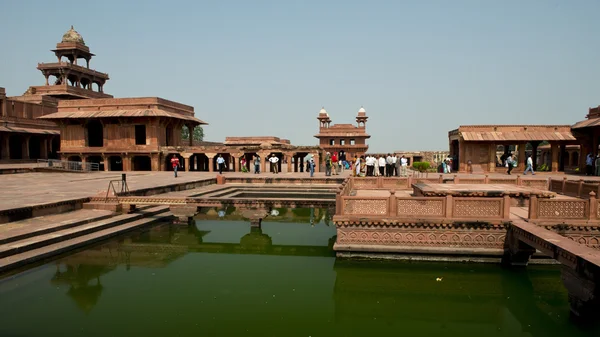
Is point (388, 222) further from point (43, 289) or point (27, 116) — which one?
point (27, 116)

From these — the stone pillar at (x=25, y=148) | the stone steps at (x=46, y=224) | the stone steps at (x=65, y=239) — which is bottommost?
the stone steps at (x=65, y=239)

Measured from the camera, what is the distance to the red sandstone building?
46.2m

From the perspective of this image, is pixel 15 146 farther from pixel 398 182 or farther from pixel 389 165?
pixel 398 182

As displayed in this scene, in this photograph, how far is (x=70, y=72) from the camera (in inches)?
1491

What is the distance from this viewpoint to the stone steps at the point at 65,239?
7426 mm

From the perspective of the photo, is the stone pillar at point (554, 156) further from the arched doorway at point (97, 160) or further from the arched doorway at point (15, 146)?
the arched doorway at point (15, 146)

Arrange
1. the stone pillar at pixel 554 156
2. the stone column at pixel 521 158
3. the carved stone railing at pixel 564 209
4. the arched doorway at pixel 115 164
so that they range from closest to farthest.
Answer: the carved stone railing at pixel 564 209, the stone pillar at pixel 554 156, the stone column at pixel 521 158, the arched doorway at pixel 115 164

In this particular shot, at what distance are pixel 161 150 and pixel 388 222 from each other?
76.9ft

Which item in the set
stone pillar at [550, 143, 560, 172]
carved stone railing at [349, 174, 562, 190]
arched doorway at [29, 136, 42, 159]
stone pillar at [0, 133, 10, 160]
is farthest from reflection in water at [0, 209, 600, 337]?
arched doorway at [29, 136, 42, 159]

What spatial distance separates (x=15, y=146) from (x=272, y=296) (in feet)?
116

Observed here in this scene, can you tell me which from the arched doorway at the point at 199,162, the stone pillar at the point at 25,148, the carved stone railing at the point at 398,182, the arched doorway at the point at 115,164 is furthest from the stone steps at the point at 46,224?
the stone pillar at the point at 25,148

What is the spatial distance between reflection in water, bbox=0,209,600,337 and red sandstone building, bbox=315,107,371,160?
37.3 metres

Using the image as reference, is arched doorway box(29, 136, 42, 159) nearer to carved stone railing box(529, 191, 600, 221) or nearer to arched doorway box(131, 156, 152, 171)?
arched doorway box(131, 156, 152, 171)

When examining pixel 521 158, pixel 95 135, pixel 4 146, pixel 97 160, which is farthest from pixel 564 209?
pixel 4 146
